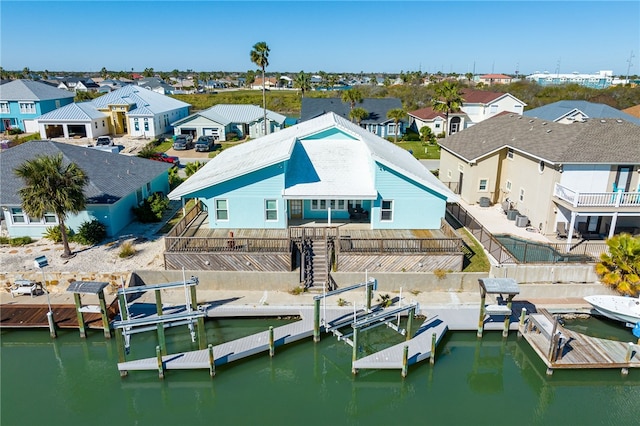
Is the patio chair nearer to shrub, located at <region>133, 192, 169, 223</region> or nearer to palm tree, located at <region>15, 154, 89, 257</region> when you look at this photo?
shrub, located at <region>133, 192, 169, 223</region>

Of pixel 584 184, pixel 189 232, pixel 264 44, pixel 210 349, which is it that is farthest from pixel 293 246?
pixel 264 44

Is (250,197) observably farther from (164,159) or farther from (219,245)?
(164,159)

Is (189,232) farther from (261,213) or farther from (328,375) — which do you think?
(328,375)

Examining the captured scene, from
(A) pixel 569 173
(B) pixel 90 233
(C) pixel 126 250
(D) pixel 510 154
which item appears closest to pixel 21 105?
(B) pixel 90 233

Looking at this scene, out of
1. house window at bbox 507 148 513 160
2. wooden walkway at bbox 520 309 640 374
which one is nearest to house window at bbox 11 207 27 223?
wooden walkway at bbox 520 309 640 374

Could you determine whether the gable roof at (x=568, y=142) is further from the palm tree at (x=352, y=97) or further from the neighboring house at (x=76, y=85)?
the neighboring house at (x=76, y=85)

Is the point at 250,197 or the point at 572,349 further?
the point at 250,197

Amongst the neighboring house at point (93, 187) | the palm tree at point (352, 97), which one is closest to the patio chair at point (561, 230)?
the neighboring house at point (93, 187)
